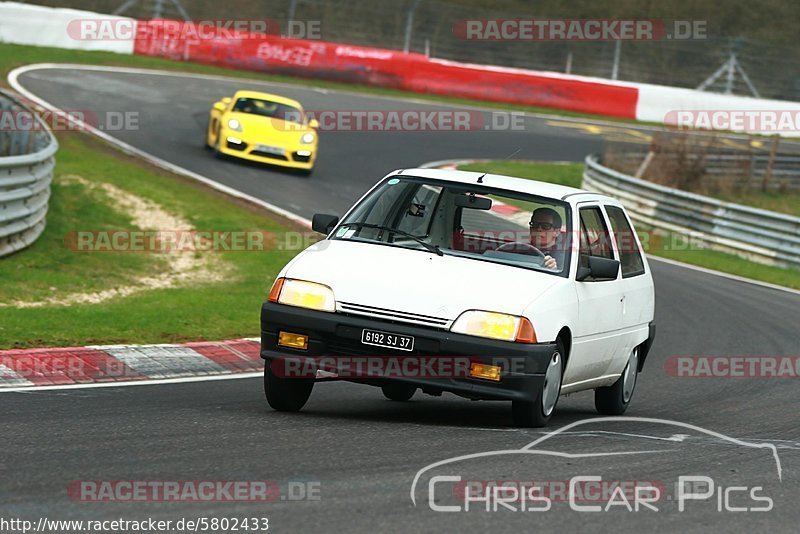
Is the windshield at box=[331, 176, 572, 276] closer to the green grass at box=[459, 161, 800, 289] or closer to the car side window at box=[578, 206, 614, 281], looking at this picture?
the car side window at box=[578, 206, 614, 281]

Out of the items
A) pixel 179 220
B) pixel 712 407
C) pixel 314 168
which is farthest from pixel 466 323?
pixel 314 168

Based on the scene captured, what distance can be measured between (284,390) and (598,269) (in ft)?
6.99

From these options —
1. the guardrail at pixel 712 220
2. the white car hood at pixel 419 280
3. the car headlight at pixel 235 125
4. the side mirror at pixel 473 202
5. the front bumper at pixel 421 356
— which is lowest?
the guardrail at pixel 712 220

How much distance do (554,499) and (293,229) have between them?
14037mm

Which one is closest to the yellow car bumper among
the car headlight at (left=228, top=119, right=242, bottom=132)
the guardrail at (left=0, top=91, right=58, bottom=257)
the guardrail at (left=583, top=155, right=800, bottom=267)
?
the car headlight at (left=228, top=119, right=242, bottom=132)

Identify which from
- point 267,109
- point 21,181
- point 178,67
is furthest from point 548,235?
point 178,67

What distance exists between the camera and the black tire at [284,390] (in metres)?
8.36

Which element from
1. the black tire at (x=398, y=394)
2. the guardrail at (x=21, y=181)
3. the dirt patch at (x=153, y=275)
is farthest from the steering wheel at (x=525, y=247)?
the guardrail at (x=21, y=181)

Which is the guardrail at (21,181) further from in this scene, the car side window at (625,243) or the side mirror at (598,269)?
the side mirror at (598,269)

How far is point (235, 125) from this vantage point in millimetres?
24688

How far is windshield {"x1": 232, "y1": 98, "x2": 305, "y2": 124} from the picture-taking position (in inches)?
990

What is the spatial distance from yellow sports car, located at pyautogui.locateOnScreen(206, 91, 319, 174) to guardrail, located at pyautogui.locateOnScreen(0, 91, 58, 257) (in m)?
6.35

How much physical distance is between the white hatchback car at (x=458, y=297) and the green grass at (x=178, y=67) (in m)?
23.8

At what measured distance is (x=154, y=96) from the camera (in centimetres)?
3042
